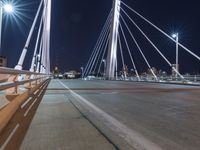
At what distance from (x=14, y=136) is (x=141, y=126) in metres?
2.43

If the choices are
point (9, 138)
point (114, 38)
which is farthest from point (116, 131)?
point (114, 38)

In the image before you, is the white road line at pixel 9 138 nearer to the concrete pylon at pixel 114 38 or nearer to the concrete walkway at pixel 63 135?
the concrete walkway at pixel 63 135

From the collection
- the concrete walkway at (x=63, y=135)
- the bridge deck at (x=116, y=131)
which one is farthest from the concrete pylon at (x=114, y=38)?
the concrete walkway at (x=63, y=135)

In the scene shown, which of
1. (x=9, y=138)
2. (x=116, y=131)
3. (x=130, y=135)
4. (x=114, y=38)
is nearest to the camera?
(x=9, y=138)

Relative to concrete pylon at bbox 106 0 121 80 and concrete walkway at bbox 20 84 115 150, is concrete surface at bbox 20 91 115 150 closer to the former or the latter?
concrete walkway at bbox 20 84 115 150

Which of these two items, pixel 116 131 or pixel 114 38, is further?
pixel 114 38

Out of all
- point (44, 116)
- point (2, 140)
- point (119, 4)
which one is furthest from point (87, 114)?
point (119, 4)

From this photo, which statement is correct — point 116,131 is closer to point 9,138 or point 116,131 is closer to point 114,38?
point 9,138

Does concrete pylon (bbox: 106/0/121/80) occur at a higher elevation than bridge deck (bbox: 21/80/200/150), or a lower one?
higher

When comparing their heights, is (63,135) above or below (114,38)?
below

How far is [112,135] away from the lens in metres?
5.54

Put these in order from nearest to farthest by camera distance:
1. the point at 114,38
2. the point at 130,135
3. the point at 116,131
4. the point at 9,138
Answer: the point at 9,138 → the point at 130,135 → the point at 116,131 → the point at 114,38

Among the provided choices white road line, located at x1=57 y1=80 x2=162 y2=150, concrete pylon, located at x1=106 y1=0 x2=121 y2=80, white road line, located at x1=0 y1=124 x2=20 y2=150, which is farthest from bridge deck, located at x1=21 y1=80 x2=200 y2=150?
concrete pylon, located at x1=106 y1=0 x2=121 y2=80

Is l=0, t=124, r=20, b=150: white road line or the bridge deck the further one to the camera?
the bridge deck
